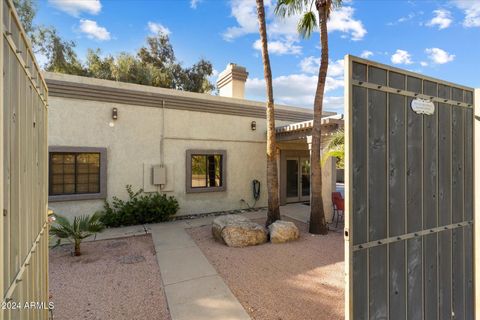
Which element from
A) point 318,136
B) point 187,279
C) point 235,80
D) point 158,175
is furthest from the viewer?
point 235,80

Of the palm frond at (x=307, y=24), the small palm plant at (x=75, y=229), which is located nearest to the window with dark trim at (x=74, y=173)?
the small palm plant at (x=75, y=229)

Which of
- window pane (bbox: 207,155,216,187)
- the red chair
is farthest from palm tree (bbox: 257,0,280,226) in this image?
window pane (bbox: 207,155,216,187)

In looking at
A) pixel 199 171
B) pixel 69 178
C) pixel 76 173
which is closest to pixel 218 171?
pixel 199 171

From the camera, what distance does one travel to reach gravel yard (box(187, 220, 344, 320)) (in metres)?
3.48

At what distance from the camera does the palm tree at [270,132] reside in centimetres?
689

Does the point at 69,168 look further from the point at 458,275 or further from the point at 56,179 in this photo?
the point at 458,275

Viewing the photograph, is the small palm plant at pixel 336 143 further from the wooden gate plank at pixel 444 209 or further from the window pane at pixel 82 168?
the window pane at pixel 82 168

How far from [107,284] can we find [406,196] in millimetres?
4657

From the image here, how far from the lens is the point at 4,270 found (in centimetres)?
123

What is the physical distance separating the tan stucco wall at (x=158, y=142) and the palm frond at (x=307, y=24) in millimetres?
4135

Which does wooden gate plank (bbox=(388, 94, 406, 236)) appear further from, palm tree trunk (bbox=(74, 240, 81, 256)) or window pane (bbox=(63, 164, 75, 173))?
window pane (bbox=(63, 164, 75, 173))

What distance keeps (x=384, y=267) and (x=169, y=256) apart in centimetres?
453

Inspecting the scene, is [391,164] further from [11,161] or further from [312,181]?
[312,181]

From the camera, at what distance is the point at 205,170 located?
994 centimetres
